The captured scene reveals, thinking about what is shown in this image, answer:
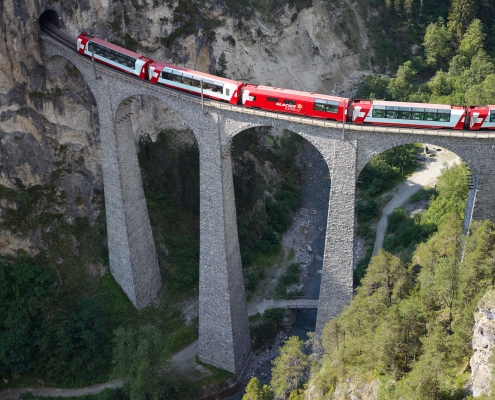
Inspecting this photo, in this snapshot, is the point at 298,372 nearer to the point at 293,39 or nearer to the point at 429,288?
the point at 429,288

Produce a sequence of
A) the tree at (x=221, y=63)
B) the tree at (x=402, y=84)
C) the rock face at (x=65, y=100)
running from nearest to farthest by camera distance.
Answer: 1. the rock face at (x=65, y=100)
2. the tree at (x=221, y=63)
3. the tree at (x=402, y=84)

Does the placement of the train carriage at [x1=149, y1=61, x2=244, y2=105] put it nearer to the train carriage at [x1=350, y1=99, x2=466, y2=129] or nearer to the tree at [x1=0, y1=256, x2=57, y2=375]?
the train carriage at [x1=350, y1=99, x2=466, y2=129]

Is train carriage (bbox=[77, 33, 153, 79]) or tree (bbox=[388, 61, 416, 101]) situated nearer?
train carriage (bbox=[77, 33, 153, 79])

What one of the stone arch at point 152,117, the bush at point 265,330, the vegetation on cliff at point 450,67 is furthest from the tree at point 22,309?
the vegetation on cliff at point 450,67

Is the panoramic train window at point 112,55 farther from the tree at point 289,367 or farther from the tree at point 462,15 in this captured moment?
the tree at point 462,15

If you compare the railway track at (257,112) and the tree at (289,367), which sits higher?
the railway track at (257,112)

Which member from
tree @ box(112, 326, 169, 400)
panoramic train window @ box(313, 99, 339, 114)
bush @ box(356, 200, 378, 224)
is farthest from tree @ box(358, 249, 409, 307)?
bush @ box(356, 200, 378, 224)

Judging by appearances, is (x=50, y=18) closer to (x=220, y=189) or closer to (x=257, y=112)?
(x=220, y=189)

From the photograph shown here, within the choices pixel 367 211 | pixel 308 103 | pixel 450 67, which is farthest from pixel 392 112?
pixel 450 67
